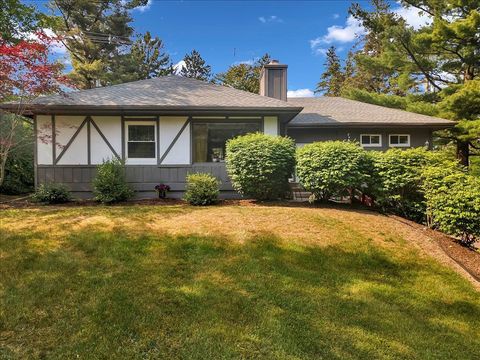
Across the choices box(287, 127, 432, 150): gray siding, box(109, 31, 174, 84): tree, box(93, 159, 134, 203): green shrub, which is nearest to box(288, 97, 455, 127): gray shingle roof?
box(287, 127, 432, 150): gray siding

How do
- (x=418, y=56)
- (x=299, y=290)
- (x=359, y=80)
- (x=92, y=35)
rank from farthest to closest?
(x=359, y=80)
(x=92, y=35)
(x=418, y=56)
(x=299, y=290)

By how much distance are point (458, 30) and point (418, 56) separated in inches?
91.9

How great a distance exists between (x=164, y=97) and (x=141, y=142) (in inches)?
66.8

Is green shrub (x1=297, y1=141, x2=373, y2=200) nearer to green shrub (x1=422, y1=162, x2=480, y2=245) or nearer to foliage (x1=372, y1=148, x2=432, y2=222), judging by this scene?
foliage (x1=372, y1=148, x2=432, y2=222)

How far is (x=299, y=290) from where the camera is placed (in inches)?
171

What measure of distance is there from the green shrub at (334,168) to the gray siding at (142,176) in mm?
3149

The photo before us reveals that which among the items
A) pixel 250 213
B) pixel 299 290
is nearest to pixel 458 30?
pixel 250 213

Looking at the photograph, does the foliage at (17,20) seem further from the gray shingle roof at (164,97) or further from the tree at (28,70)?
the tree at (28,70)

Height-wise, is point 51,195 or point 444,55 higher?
point 444,55

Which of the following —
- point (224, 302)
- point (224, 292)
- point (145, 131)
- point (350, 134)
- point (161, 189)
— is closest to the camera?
point (224, 302)

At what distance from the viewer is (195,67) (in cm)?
3441

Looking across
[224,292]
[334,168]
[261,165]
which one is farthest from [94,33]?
[224,292]

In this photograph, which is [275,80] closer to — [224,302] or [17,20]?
[224,302]

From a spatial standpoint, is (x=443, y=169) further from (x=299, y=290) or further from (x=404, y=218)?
(x=299, y=290)
